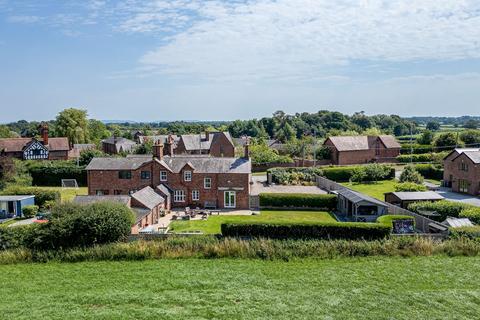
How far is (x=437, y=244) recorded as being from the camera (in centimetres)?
2412

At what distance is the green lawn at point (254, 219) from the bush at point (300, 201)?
1.30 meters

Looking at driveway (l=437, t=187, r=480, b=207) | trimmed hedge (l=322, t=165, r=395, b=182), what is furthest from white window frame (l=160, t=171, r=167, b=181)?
driveway (l=437, t=187, r=480, b=207)

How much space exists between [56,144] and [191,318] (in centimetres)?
7628

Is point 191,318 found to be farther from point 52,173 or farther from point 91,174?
point 52,173

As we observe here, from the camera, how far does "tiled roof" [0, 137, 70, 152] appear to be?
7988cm

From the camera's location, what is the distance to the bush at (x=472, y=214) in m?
29.3

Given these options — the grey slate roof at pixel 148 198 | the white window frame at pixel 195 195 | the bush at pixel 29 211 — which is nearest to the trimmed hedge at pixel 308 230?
the grey slate roof at pixel 148 198

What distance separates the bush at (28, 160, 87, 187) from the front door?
79.7ft

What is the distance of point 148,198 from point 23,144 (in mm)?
57712

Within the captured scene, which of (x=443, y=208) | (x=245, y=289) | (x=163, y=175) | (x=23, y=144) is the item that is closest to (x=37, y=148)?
(x=23, y=144)

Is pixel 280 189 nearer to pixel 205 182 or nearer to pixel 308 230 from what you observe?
pixel 205 182

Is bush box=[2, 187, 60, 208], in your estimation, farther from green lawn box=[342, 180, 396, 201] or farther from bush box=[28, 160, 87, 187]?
green lawn box=[342, 180, 396, 201]

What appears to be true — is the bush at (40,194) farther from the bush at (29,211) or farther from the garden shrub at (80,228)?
the garden shrub at (80,228)

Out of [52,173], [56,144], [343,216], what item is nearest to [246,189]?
[343,216]
